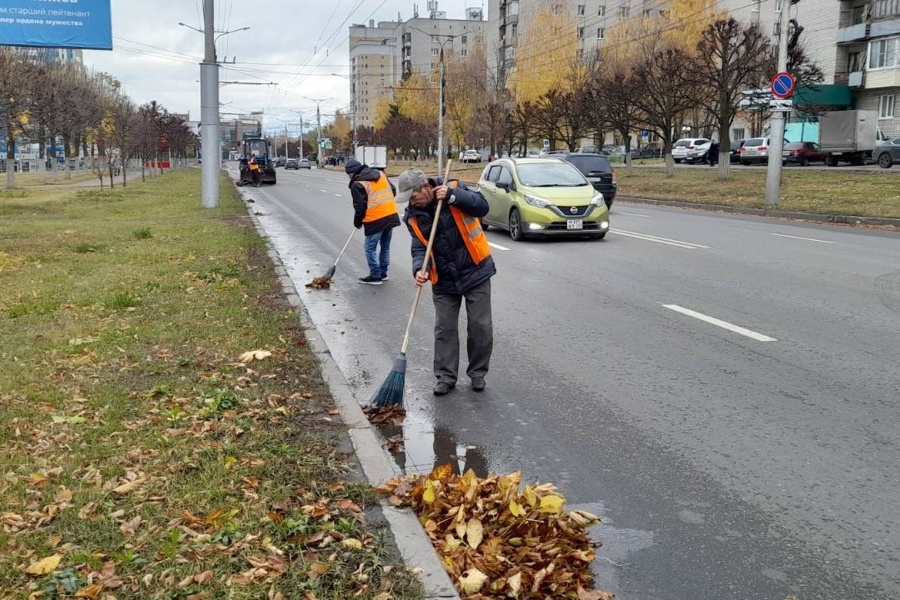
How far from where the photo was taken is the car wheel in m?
15.3

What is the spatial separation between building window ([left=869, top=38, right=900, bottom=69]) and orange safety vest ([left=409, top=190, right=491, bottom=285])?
51209mm

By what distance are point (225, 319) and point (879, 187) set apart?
72.3ft

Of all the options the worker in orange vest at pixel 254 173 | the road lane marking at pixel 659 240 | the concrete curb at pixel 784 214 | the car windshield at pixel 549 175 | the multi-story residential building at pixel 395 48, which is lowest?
the road lane marking at pixel 659 240

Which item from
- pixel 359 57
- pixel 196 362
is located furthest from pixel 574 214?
pixel 359 57

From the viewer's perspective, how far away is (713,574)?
338 cm

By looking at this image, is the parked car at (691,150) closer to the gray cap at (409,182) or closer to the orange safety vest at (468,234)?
the orange safety vest at (468,234)

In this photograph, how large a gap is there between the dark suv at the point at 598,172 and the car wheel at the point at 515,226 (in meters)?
8.15

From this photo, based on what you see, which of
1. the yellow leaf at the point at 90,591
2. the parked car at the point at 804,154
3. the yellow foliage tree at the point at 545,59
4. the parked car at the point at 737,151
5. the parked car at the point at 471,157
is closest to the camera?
the yellow leaf at the point at 90,591

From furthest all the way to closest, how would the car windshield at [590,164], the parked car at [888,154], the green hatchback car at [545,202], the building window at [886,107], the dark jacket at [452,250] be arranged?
the building window at [886,107], the parked car at [888,154], the car windshield at [590,164], the green hatchback car at [545,202], the dark jacket at [452,250]

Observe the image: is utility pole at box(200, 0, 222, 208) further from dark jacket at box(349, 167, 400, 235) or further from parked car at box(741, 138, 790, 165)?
parked car at box(741, 138, 790, 165)

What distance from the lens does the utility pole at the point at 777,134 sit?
2186cm

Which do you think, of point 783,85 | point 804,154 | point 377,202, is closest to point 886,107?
point 804,154

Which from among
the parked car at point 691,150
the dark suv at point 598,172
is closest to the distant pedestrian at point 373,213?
the dark suv at point 598,172

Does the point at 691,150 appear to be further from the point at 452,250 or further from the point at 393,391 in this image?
the point at 393,391
